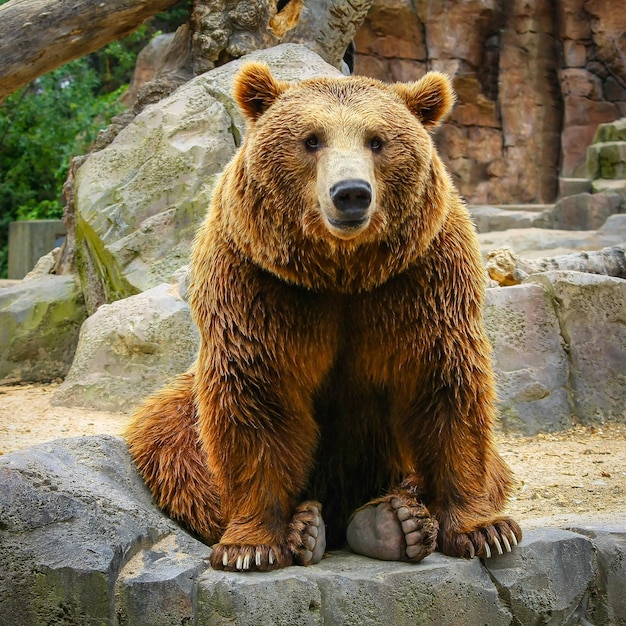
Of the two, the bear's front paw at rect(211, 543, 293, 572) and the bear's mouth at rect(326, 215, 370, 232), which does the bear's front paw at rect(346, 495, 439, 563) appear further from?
the bear's mouth at rect(326, 215, 370, 232)

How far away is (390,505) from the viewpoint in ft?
10.2

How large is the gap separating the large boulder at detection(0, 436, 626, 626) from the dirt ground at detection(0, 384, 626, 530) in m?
0.42

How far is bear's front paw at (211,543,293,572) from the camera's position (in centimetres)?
295

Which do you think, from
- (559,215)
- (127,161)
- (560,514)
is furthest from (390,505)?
(559,215)

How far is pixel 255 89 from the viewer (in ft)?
10.6

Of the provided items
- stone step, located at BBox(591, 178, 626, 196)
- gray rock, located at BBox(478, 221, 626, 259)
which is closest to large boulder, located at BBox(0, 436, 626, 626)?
gray rock, located at BBox(478, 221, 626, 259)

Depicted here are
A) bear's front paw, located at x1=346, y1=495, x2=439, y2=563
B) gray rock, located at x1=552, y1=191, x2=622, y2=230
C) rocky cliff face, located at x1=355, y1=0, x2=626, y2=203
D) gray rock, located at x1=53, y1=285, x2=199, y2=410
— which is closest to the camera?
bear's front paw, located at x1=346, y1=495, x2=439, y2=563

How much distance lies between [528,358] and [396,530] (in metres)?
3.16

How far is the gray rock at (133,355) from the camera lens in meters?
6.24

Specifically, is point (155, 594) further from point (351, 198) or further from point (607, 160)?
point (607, 160)

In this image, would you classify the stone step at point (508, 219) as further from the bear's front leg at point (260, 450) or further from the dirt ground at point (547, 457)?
the bear's front leg at point (260, 450)

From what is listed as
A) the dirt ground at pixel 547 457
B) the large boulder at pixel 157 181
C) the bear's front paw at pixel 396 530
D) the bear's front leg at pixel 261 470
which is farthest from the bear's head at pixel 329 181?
the large boulder at pixel 157 181

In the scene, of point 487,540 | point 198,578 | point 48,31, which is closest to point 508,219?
point 48,31

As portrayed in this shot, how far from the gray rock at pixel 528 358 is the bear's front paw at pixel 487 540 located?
2839 mm
